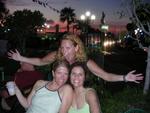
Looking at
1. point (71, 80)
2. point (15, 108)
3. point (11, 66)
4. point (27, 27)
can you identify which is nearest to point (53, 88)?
point (71, 80)

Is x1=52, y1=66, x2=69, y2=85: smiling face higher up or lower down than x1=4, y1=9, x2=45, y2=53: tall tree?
lower down

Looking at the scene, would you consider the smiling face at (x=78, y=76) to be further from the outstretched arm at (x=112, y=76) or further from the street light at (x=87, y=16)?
the street light at (x=87, y=16)

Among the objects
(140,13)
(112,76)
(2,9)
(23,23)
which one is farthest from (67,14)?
(112,76)

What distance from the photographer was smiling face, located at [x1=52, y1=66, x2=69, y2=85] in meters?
3.92

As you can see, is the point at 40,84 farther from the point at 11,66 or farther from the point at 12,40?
the point at 12,40

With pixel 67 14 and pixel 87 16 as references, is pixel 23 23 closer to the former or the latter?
pixel 87 16

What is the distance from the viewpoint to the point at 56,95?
3.91m

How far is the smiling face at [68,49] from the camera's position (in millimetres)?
4145

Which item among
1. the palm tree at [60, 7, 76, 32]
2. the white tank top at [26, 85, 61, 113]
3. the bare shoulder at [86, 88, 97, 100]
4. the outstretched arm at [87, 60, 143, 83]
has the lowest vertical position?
the white tank top at [26, 85, 61, 113]

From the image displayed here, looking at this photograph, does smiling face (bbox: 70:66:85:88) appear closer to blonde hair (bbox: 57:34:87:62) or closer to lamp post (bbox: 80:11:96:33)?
blonde hair (bbox: 57:34:87:62)

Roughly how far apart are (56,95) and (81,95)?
0.28 metres

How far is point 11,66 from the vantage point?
18.6 metres

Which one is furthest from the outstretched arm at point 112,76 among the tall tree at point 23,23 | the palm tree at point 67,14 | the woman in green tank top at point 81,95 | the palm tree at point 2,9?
the palm tree at point 67,14

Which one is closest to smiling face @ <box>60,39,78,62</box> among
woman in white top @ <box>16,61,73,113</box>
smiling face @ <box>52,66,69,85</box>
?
woman in white top @ <box>16,61,73,113</box>
